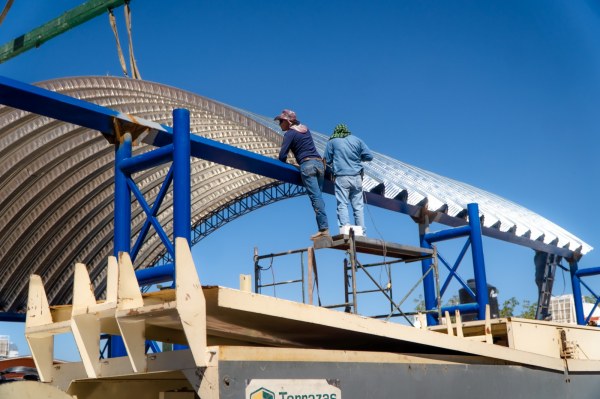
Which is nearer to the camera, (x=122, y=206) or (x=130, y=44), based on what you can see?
(x=122, y=206)

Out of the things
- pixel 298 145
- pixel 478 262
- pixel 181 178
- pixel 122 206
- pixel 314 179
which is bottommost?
pixel 478 262

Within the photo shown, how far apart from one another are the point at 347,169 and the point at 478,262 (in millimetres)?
5185

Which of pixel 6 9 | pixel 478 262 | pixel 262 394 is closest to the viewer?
pixel 262 394

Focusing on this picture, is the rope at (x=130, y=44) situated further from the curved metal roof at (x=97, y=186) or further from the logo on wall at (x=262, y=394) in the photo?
the logo on wall at (x=262, y=394)

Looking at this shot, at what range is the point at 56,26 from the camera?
25672 mm

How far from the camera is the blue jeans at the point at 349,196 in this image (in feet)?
42.1

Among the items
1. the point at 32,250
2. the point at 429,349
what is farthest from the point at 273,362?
the point at 32,250

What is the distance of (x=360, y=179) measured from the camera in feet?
43.2

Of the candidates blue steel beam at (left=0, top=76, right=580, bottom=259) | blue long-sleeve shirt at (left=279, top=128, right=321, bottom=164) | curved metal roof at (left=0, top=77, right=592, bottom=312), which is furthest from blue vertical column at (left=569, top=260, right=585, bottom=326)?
blue long-sleeve shirt at (left=279, top=128, right=321, bottom=164)

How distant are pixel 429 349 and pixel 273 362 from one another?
2.18m

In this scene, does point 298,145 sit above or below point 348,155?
above

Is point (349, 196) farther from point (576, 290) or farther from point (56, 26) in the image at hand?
point (56, 26)

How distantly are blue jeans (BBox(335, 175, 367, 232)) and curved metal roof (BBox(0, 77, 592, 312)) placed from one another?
2764mm

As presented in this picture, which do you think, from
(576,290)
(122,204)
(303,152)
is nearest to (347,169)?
(303,152)
